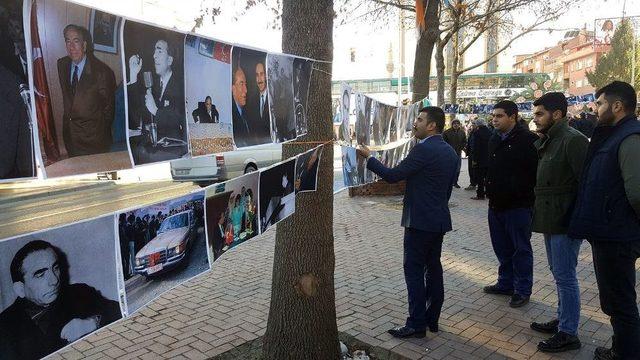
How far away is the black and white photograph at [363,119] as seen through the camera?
4.11 meters

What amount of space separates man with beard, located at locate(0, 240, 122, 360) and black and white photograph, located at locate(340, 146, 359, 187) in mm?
2289

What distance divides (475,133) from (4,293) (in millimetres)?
10362

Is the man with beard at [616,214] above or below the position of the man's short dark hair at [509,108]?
below

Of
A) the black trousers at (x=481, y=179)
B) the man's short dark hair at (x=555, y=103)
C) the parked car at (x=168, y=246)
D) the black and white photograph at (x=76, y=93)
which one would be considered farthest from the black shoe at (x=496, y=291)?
the black trousers at (x=481, y=179)

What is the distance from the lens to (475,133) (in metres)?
10.8

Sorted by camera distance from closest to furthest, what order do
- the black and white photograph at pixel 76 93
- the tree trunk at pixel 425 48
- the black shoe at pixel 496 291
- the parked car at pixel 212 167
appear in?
the black and white photograph at pixel 76 93
the black shoe at pixel 496 291
the tree trunk at pixel 425 48
the parked car at pixel 212 167

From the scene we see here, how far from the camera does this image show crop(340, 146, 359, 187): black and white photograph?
3800mm

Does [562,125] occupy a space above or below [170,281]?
above

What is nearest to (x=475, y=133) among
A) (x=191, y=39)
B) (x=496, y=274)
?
(x=496, y=274)

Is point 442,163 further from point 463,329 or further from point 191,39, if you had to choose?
point 191,39

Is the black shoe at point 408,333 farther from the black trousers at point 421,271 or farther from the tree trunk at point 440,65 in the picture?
the tree trunk at point 440,65

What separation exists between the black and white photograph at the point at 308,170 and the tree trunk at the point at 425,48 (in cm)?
711

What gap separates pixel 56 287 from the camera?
173 cm

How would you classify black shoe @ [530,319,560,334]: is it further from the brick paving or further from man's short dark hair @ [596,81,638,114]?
man's short dark hair @ [596,81,638,114]
